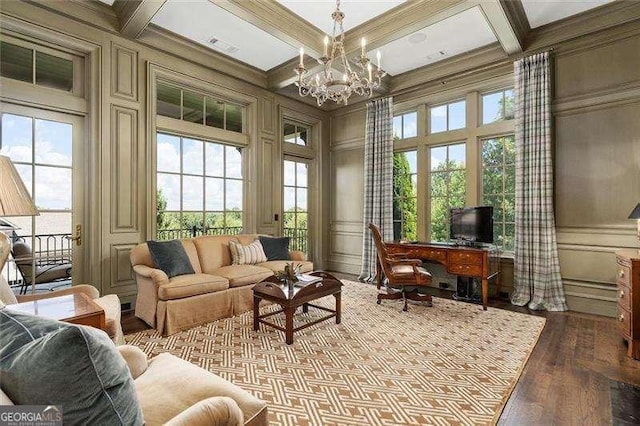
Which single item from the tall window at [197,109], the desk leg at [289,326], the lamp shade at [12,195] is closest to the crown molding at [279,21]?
the tall window at [197,109]

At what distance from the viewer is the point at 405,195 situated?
5590 mm

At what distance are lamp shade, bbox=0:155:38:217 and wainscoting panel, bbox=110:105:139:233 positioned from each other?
214cm

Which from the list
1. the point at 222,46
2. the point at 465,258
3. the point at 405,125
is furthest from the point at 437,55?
the point at 222,46

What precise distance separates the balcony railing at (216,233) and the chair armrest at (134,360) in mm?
3010

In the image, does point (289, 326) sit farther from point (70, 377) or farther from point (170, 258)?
point (70, 377)

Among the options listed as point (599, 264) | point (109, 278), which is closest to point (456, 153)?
point (599, 264)

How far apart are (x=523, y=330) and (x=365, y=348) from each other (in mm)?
1699

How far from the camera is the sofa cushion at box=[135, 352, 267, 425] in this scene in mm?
1229

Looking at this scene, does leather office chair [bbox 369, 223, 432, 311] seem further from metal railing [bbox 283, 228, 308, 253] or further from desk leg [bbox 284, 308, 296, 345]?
metal railing [bbox 283, 228, 308, 253]

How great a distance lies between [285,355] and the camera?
8.75 ft

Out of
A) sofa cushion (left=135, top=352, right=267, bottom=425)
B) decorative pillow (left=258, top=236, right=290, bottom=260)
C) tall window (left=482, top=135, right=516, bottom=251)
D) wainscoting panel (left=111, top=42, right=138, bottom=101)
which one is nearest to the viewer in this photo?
sofa cushion (left=135, top=352, right=267, bottom=425)

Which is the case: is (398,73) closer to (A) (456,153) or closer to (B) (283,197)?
(A) (456,153)

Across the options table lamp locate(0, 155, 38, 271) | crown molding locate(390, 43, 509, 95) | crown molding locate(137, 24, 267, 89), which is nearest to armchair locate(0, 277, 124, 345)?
table lamp locate(0, 155, 38, 271)

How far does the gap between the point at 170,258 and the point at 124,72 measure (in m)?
2.30
